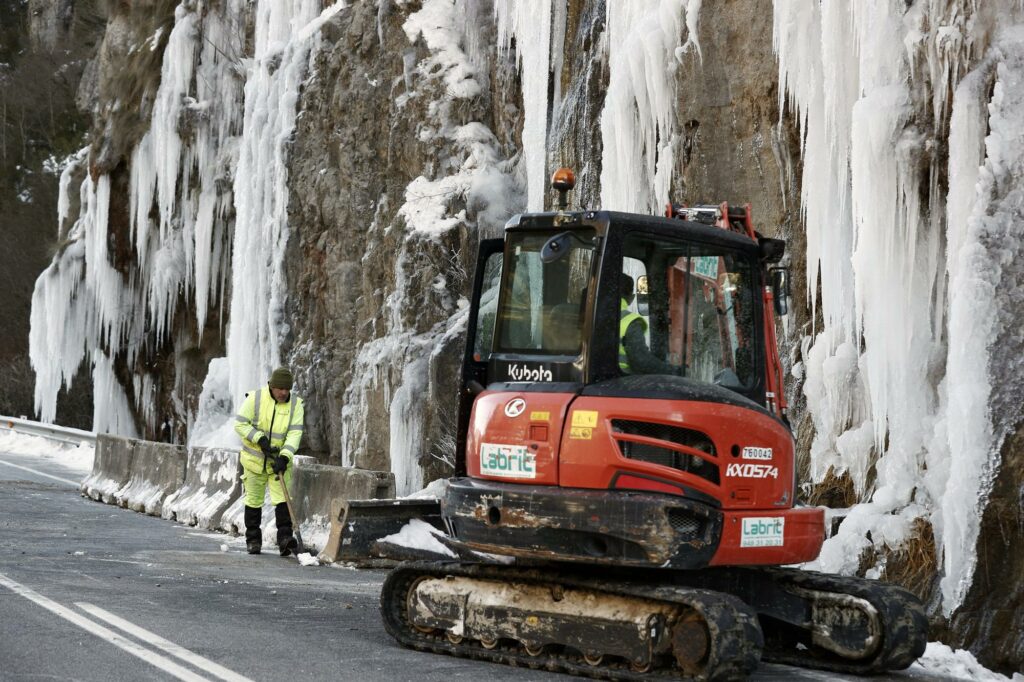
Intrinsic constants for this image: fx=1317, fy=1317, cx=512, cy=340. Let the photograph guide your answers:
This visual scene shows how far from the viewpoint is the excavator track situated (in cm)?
646

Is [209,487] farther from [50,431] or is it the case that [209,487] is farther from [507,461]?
[50,431]

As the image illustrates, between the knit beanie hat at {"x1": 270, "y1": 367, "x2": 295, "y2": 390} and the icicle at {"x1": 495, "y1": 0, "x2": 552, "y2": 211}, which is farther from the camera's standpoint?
the icicle at {"x1": 495, "y1": 0, "x2": 552, "y2": 211}

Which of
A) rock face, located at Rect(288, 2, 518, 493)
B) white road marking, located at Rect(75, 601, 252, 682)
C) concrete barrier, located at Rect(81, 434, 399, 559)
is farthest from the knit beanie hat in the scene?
rock face, located at Rect(288, 2, 518, 493)

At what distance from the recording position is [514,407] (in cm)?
714

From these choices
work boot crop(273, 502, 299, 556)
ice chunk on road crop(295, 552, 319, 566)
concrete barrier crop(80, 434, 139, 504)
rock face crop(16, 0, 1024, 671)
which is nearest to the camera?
ice chunk on road crop(295, 552, 319, 566)

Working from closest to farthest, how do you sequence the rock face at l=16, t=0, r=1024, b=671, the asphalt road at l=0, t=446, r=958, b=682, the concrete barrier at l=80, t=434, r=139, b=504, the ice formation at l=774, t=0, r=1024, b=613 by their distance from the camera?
the asphalt road at l=0, t=446, r=958, b=682 < the ice formation at l=774, t=0, r=1024, b=613 < the rock face at l=16, t=0, r=1024, b=671 < the concrete barrier at l=80, t=434, r=139, b=504

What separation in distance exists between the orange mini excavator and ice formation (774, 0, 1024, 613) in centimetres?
217

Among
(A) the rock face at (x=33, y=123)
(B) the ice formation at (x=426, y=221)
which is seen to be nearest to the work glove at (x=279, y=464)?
(B) the ice formation at (x=426, y=221)

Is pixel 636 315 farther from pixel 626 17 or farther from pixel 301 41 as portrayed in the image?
pixel 301 41

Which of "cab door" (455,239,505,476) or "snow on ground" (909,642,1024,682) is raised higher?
"cab door" (455,239,505,476)

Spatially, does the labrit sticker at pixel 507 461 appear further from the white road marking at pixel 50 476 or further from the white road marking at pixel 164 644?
the white road marking at pixel 50 476

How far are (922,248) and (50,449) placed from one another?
1991 cm

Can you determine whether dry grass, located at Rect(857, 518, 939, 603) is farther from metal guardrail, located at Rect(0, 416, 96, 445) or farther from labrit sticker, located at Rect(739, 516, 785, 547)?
metal guardrail, located at Rect(0, 416, 96, 445)

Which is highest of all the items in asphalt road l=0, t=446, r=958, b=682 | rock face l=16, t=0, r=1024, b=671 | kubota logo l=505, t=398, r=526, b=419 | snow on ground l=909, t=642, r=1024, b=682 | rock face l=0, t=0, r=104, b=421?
rock face l=0, t=0, r=104, b=421
